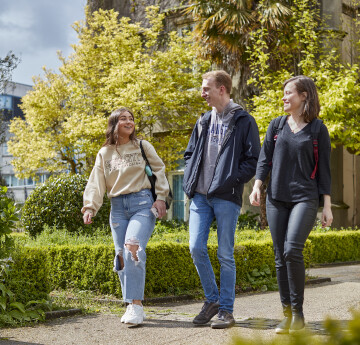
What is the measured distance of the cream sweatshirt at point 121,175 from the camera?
17.3 ft

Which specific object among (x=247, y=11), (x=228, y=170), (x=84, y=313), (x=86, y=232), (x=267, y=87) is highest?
(x=247, y=11)

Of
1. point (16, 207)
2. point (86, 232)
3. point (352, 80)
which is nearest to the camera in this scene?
point (16, 207)

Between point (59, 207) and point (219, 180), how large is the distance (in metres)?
5.66

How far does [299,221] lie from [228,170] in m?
0.76

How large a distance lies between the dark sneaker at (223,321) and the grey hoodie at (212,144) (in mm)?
949

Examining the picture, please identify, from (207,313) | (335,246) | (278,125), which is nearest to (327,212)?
(278,125)

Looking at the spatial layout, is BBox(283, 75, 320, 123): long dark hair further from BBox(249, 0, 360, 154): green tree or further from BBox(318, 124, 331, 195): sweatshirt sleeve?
BBox(249, 0, 360, 154): green tree

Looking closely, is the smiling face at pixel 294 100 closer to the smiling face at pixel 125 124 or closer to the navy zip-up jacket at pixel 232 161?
the navy zip-up jacket at pixel 232 161

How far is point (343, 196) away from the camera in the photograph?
18797 millimetres

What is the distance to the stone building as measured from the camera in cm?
1816

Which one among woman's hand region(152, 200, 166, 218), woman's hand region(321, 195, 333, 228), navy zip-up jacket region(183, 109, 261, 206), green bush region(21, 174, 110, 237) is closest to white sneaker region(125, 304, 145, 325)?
woman's hand region(152, 200, 166, 218)

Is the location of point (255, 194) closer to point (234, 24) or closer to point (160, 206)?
point (160, 206)

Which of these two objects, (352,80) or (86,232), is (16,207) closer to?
(86,232)

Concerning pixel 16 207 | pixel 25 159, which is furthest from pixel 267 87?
pixel 16 207
